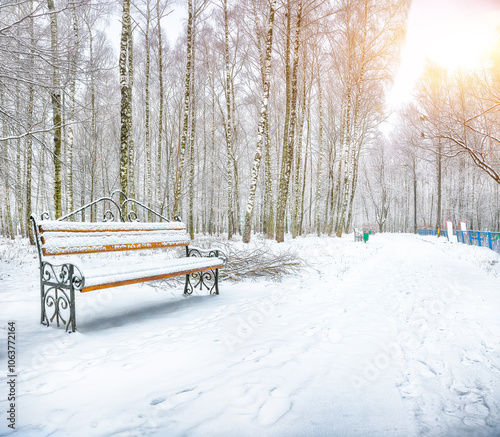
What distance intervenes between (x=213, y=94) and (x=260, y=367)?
16747mm

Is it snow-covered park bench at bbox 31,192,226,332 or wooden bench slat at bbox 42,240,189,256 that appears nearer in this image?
snow-covered park bench at bbox 31,192,226,332

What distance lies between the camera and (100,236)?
3.48 m

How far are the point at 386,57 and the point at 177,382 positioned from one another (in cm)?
1714

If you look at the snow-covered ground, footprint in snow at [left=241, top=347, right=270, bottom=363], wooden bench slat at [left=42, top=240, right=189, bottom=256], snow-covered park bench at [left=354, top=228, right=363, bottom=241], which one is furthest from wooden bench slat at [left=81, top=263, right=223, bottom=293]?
snow-covered park bench at [left=354, top=228, right=363, bottom=241]

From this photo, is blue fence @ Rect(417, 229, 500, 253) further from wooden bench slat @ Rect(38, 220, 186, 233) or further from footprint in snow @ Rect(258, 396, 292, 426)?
footprint in snow @ Rect(258, 396, 292, 426)

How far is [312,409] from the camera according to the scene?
5.29 feet

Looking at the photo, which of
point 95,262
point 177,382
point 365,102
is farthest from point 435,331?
point 365,102

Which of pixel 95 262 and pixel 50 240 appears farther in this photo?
pixel 95 262

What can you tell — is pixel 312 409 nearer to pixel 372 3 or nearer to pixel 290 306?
pixel 290 306

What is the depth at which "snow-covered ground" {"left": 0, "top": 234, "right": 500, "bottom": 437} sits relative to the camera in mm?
1521

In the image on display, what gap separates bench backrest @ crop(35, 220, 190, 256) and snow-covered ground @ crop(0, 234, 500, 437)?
31.3 inches

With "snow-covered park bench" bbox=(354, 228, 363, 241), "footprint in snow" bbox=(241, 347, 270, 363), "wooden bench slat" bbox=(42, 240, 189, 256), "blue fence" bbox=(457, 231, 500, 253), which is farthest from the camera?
"snow-covered park bench" bbox=(354, 228, 363, 241)

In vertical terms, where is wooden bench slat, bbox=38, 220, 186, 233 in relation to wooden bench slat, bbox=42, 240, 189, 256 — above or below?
above

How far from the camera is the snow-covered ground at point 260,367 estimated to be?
1.52 meters
